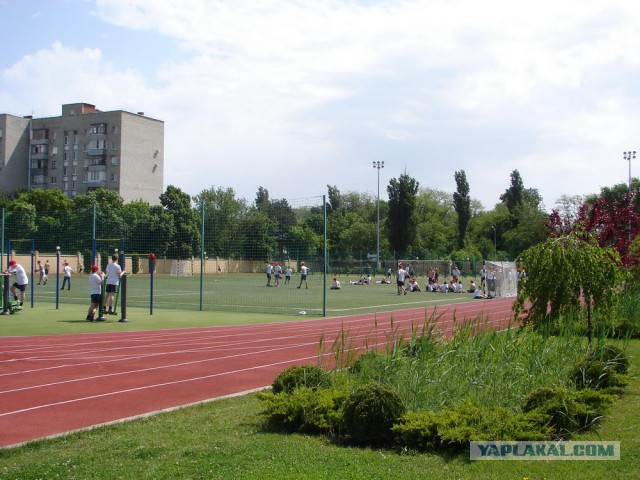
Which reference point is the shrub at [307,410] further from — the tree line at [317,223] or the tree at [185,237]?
the tree at [185,237]

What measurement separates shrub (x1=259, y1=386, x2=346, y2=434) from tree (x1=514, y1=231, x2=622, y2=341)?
16.6 ft

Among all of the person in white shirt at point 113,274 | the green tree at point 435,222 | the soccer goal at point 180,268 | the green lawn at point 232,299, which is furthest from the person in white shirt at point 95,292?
the green tree at point 435,222

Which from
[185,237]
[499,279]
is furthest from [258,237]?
[499,279]

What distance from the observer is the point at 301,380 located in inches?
295

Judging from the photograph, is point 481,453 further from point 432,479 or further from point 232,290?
point 232,290

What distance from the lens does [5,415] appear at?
7539 mm

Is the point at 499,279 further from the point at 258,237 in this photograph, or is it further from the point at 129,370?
the point at 129,370

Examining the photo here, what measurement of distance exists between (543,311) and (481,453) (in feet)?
18.4

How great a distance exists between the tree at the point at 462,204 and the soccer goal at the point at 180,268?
59.3 metres

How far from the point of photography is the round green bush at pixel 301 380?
745 cm

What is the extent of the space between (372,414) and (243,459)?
4.29 feet

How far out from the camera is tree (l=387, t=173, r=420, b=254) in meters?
78.3

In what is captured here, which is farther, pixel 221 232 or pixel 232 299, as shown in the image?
pixel 232 299

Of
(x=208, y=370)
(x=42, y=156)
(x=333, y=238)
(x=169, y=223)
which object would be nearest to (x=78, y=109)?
(x=42, y=156)
